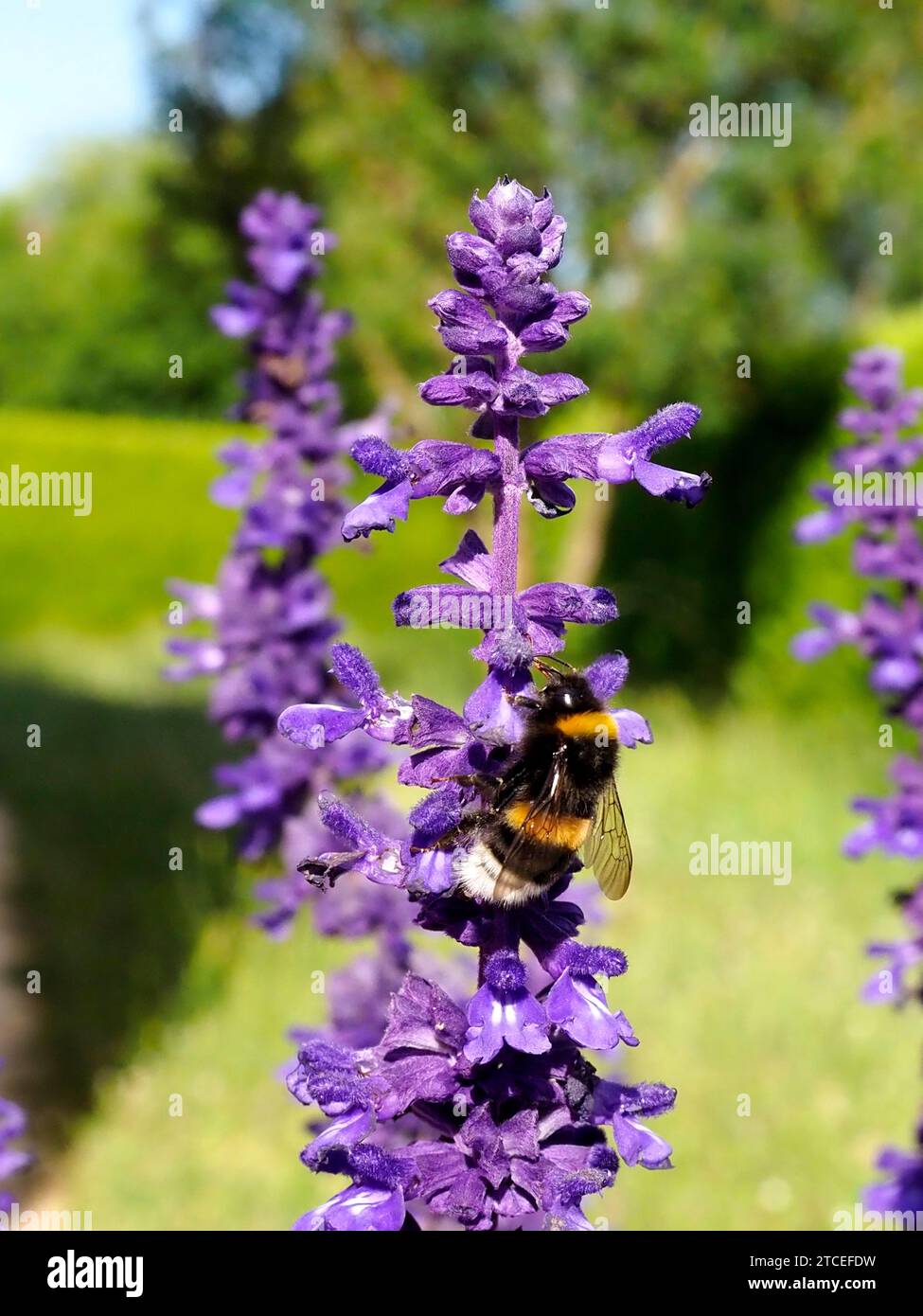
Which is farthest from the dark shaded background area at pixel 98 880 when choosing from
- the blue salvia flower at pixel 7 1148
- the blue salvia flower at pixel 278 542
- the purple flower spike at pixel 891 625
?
the purple flower spike at pixel 891 625

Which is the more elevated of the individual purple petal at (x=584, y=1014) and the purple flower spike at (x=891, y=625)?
the purple flower spike at (x=891, y=625)

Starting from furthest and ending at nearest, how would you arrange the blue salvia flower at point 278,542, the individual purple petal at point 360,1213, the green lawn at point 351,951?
the green lawn at point 351,951
the blue salvia flower at point 278,542
the individual purple petal at point 360,1213

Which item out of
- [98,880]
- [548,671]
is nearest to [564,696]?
[548,671]

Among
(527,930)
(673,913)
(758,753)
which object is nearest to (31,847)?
(673,913)

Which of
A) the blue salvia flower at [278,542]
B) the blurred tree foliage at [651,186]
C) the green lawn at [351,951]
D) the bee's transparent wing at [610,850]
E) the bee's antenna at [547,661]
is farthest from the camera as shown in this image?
the blurred tree foliage at [651,186]

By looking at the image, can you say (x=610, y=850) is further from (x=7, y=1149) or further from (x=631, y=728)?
(x=7, y=1149)

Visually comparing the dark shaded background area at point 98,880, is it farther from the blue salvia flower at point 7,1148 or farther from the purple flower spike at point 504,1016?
the purple flower spike at point 504,1016
